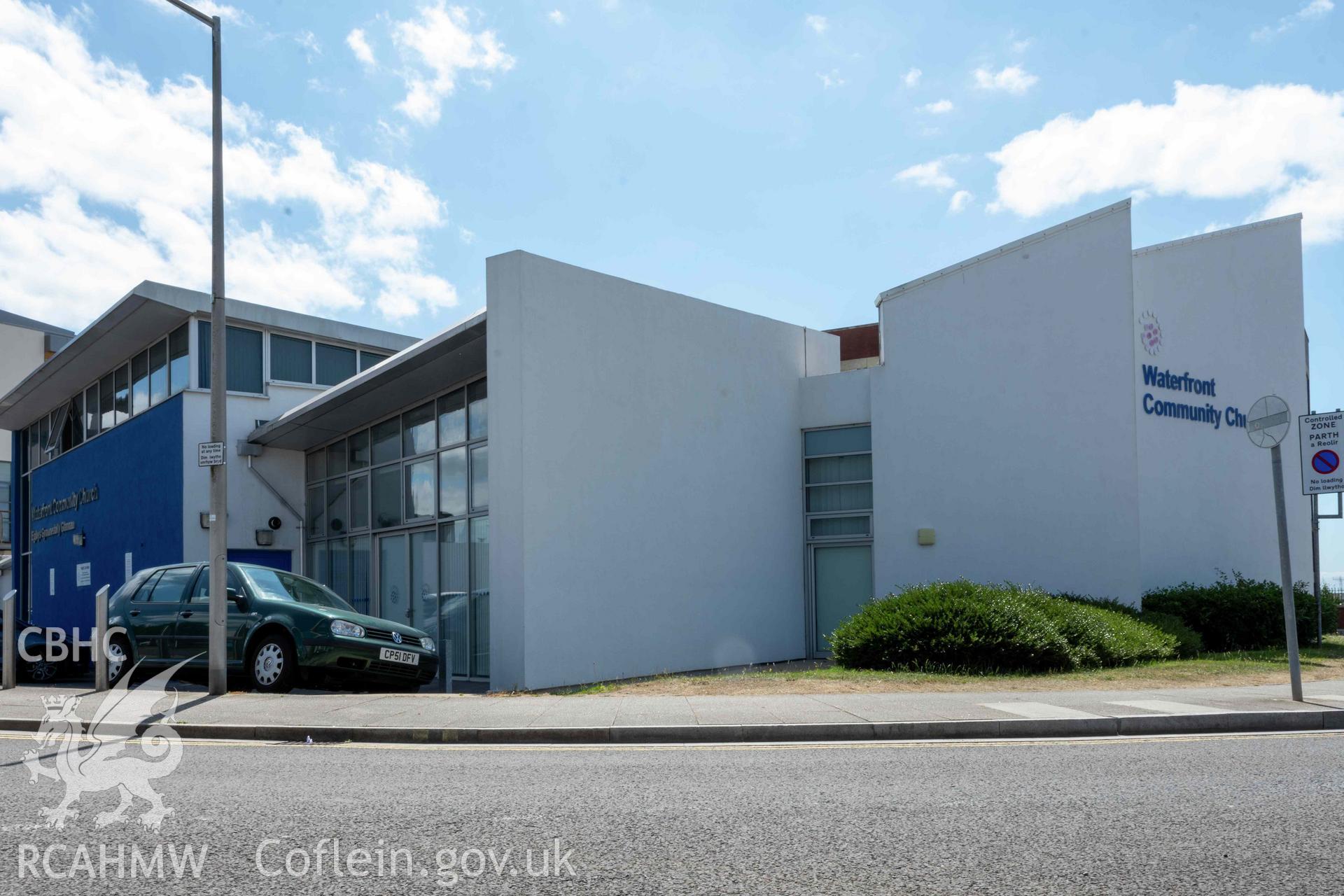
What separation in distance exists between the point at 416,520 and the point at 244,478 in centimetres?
509

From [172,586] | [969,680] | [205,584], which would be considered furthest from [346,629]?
[969,680]

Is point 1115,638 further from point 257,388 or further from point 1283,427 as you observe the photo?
point 257,388

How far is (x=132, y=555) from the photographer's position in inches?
903

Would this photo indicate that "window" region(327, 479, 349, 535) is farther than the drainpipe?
No

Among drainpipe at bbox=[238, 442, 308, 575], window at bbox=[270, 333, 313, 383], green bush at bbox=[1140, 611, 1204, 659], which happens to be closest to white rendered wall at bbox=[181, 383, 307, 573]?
drainpipe at bbox=[238, 442, 308, 575]

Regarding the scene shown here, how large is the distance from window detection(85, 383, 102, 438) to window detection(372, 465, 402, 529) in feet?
36.2

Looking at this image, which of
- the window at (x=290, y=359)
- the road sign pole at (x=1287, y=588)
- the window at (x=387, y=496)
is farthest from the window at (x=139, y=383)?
the road sign pole at (x=1287, y=588)

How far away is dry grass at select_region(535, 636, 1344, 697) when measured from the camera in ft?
40.9

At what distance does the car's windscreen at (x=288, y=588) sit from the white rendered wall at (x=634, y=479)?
2.13 metres

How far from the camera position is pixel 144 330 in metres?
23.4

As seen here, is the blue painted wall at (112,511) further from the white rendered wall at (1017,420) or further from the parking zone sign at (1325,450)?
the parking zone sign at (1325,450)

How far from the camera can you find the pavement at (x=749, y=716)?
30.8ft

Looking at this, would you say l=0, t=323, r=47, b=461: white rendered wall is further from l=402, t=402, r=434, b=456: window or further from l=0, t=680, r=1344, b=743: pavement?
l=0, t=680, r=1344, b=743: pavement

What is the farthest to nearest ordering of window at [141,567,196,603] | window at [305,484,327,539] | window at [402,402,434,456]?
1. window at [305,484,327,539]
2. window at [402,402,434,456]
3. window at [141,567,196,603]
